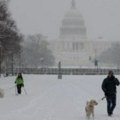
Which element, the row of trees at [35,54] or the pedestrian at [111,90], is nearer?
the pedestrian at [111,90]

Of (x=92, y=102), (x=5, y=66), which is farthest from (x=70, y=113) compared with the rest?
(x=5, y=66)

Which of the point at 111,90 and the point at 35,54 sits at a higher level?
the point at 35,54

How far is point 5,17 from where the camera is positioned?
58969 millimetres

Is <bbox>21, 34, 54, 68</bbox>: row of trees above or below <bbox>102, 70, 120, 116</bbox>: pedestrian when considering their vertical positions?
above

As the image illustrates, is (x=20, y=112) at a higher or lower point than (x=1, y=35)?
lower

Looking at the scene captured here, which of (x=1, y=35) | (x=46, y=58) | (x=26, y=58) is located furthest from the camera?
(x=46, y=58)

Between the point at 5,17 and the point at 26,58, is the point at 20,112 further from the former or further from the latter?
the point at 26,58

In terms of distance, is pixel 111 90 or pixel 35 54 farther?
pixel 35 54

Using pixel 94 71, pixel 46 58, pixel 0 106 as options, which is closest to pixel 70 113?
pixel 0 106

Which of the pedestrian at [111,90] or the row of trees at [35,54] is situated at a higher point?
the row of trees at [35,54]

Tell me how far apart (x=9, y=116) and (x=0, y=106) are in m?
4.83

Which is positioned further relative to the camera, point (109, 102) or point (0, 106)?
point (0, 106)

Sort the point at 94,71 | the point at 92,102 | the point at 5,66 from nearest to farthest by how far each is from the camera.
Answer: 1. the point at 92,102
2. the point at 5,66
3. the point at 94,71

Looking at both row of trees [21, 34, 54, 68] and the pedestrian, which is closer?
the pedestrian
